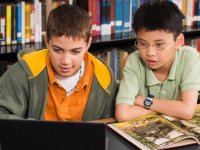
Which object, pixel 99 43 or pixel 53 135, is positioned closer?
pixel 53 135

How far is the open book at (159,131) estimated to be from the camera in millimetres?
1167

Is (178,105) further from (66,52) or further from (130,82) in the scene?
(66,52)

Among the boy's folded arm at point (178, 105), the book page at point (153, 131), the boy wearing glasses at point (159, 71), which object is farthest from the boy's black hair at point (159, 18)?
the book page at point (153, 131)

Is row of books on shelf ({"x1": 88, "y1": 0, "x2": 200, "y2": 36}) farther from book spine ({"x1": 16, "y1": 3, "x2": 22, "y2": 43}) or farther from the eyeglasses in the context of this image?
the eyeglasses

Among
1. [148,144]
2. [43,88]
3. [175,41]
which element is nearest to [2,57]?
[43,88]

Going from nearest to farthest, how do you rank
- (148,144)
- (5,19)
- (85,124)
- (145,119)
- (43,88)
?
(85,124) < (148,144) < (145,119) < (43,88) < (5,19)

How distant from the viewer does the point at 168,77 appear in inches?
60.1

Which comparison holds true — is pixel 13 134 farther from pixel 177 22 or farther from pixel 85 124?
pixel 177 22

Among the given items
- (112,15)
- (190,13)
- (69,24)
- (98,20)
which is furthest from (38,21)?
(190,13)

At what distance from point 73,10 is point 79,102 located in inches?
13.6

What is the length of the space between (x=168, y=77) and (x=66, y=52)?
0.43 meters

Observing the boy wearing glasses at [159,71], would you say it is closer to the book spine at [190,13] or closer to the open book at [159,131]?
the open book at [159,131]

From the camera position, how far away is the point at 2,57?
2312 millimetres

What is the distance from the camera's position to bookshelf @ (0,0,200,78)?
7.17 feet
